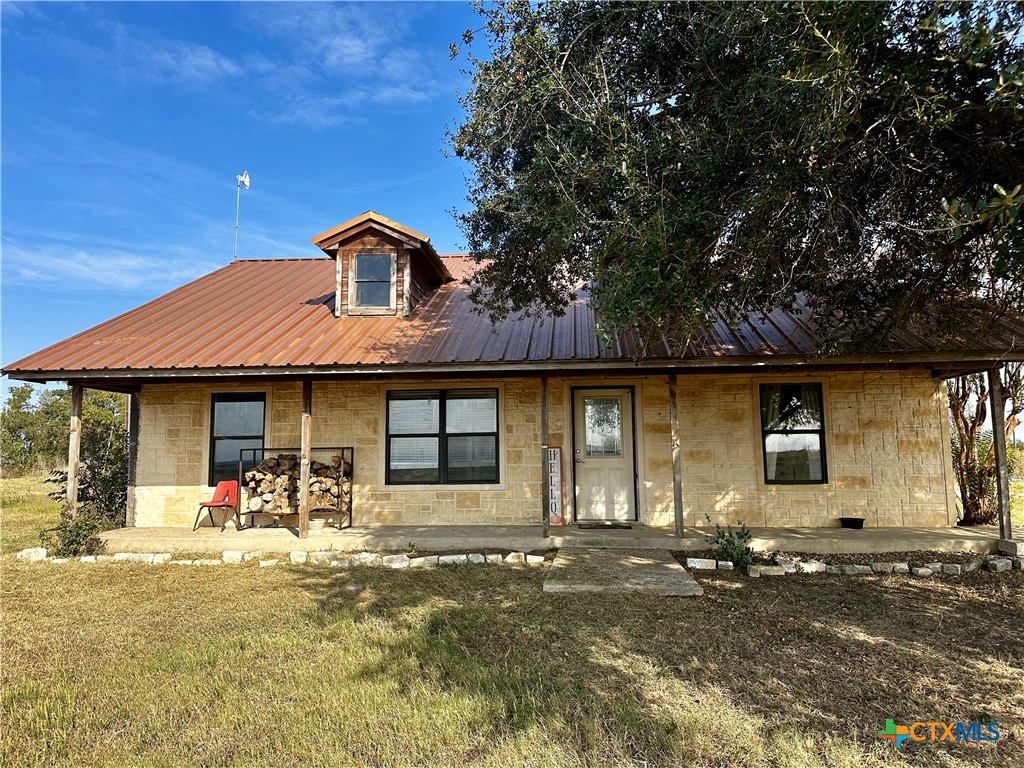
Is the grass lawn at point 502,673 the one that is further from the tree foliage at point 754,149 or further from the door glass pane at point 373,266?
the door glass pane at point 373,266

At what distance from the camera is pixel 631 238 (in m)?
5.17

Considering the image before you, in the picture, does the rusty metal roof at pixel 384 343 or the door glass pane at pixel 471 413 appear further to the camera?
the door glass pane at pixel 471 413

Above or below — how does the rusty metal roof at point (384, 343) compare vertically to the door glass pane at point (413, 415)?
above

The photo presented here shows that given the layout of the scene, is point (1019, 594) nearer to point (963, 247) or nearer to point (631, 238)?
point (963, 247)

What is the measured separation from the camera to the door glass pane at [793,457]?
880cm

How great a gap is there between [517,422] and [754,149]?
547cm

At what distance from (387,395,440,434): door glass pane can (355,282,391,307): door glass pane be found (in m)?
2.10

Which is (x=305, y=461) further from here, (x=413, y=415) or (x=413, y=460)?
(x=413, y=415)

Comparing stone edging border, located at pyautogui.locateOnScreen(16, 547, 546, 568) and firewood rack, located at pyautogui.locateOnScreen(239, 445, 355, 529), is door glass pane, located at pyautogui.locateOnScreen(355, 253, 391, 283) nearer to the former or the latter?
firewood rack, located at pyautogui.locateOnScreen(239, 445, 355, 529)

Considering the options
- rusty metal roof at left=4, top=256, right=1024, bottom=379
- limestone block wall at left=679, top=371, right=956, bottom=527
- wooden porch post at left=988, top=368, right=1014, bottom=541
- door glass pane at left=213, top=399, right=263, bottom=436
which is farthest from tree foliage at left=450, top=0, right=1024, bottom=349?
door glass pane at left=213, top=399, right=263, bottom=436

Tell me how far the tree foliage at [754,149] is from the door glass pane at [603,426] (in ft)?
9.90

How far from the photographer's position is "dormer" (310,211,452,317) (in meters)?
10.2

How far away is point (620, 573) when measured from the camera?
6.36m

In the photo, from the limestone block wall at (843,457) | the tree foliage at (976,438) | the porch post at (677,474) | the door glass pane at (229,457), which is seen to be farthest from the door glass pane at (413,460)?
the tree foliage at (976,438)
